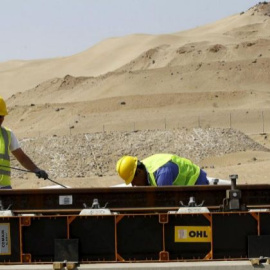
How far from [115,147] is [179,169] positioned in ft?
68.7

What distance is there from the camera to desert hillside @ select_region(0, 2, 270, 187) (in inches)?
1104

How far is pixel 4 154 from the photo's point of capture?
26.9 feet

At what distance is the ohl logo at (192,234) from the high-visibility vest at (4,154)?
6.88 ft

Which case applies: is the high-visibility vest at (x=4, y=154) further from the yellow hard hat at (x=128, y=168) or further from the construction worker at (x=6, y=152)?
the yellow hard hat at (x=128, y=168)

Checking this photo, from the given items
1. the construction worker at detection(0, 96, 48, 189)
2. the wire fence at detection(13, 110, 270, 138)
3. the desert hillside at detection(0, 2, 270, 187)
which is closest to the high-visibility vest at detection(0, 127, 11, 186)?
the construction worker at detection(0, 96, 48, 189)

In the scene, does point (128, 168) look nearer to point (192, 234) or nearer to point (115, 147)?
point (192, 234)

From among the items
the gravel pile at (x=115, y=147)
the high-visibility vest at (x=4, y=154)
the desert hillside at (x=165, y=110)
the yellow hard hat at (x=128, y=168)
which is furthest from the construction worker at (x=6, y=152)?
the gravel pile at (x=115, y=147)

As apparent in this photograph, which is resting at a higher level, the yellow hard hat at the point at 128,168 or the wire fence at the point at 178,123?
the yellow hard hat at the point at 128,168

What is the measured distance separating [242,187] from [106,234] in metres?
1.42

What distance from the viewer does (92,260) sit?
696 centimetres

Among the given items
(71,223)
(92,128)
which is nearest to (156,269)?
(71,223)

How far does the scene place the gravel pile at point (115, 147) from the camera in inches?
1077

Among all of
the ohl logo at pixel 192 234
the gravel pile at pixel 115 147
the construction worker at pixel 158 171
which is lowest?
the gravel pile at pixel 115 147

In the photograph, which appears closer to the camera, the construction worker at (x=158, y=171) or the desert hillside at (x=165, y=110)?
the construction worker at (x=158, y=171)
